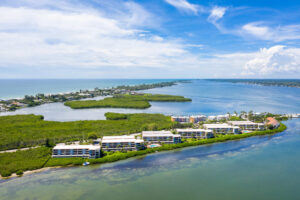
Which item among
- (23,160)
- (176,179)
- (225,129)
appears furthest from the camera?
(225,129)

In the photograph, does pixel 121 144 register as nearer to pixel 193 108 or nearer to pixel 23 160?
pixel 23 160

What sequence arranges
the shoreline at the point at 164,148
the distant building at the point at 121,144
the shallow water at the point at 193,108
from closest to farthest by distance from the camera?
the shoreline at the point at 164,148, the distant building at the point at 121,144, the shallow water at the point at 193,108

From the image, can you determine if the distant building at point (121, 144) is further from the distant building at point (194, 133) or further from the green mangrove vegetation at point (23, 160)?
the distant building at point (194, 133)

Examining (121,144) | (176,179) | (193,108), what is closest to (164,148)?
(121,144)

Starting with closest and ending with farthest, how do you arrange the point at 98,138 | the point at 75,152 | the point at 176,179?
the point at 176,179 < the point at 75,152 < the point at 98,138

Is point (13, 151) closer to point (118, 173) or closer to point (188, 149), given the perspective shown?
point (118, 173)

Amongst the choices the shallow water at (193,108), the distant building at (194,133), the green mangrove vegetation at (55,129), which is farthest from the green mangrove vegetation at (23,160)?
the shallow water at (193,108)

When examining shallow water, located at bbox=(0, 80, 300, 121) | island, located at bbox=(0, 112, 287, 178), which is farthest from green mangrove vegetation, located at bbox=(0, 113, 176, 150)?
shallow water, located at bbox=(0, 80, 300, 121)

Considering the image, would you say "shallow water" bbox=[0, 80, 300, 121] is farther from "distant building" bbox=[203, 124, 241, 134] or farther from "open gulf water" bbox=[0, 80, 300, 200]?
"open gulf water" bbox=[0, 80, 300, 200]
